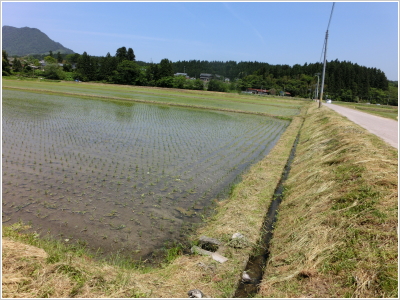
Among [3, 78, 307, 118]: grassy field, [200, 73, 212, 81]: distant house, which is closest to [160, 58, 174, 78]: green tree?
[3, 78, 307, 118]: grassy field

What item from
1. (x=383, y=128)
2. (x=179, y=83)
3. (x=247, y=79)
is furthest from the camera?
(x=247, y=79)

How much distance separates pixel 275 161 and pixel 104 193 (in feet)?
19.1

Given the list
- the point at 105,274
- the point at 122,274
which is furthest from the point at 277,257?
the point at 105,274

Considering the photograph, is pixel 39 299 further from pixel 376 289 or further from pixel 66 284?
pixel 376 289

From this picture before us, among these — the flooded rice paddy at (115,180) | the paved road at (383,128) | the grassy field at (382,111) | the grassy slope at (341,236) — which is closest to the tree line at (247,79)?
the grassy field at (382,111)

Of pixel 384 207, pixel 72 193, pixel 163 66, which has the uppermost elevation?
pixel 163 66

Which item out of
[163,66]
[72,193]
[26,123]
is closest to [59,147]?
[72,193]

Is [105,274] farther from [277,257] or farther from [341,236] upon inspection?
[341,236]

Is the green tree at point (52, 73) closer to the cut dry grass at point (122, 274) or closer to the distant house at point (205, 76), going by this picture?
the distant house at point (205, 76)

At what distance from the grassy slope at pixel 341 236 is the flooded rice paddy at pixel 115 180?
169cm

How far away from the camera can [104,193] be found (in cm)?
591

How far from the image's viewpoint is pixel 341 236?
369 cm

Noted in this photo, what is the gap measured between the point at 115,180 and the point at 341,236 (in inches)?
197

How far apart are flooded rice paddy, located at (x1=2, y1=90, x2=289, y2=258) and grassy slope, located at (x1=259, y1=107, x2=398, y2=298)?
1.69 m
